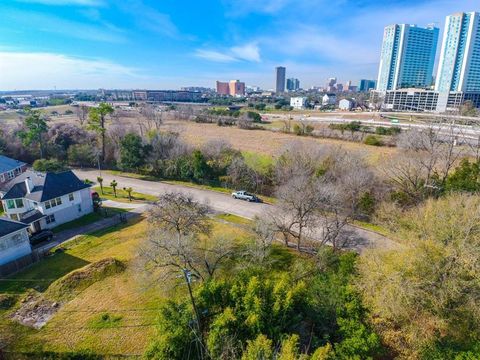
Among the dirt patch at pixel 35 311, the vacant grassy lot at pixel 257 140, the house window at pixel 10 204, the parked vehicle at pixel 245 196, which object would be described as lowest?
the dirt patch at pixel 35 311

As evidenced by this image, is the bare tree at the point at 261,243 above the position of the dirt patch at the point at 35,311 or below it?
above

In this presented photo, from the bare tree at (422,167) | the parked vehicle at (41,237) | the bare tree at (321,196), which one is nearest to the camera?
the bare tree at (321,196)

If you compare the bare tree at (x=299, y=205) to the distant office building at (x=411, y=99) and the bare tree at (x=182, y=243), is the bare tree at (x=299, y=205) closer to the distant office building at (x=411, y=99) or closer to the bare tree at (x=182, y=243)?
the bare tree at (x=182, y=243)

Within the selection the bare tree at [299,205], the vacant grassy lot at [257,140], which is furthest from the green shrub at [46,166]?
the bare tree at [299,205]

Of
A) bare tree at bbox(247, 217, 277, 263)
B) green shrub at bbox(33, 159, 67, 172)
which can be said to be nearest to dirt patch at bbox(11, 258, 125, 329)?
bare tree at bbox(247, 217, 277, 263)

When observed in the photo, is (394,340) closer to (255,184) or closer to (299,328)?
(299,328)

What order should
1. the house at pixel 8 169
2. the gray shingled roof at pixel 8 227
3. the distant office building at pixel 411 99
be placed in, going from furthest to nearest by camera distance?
the distant office building at pixel 411 99 < the house at pixel 8 169 < the gray shingled roof at pixel 8 227

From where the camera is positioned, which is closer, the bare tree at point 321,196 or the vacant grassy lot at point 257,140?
the bare tree at point 321,196
